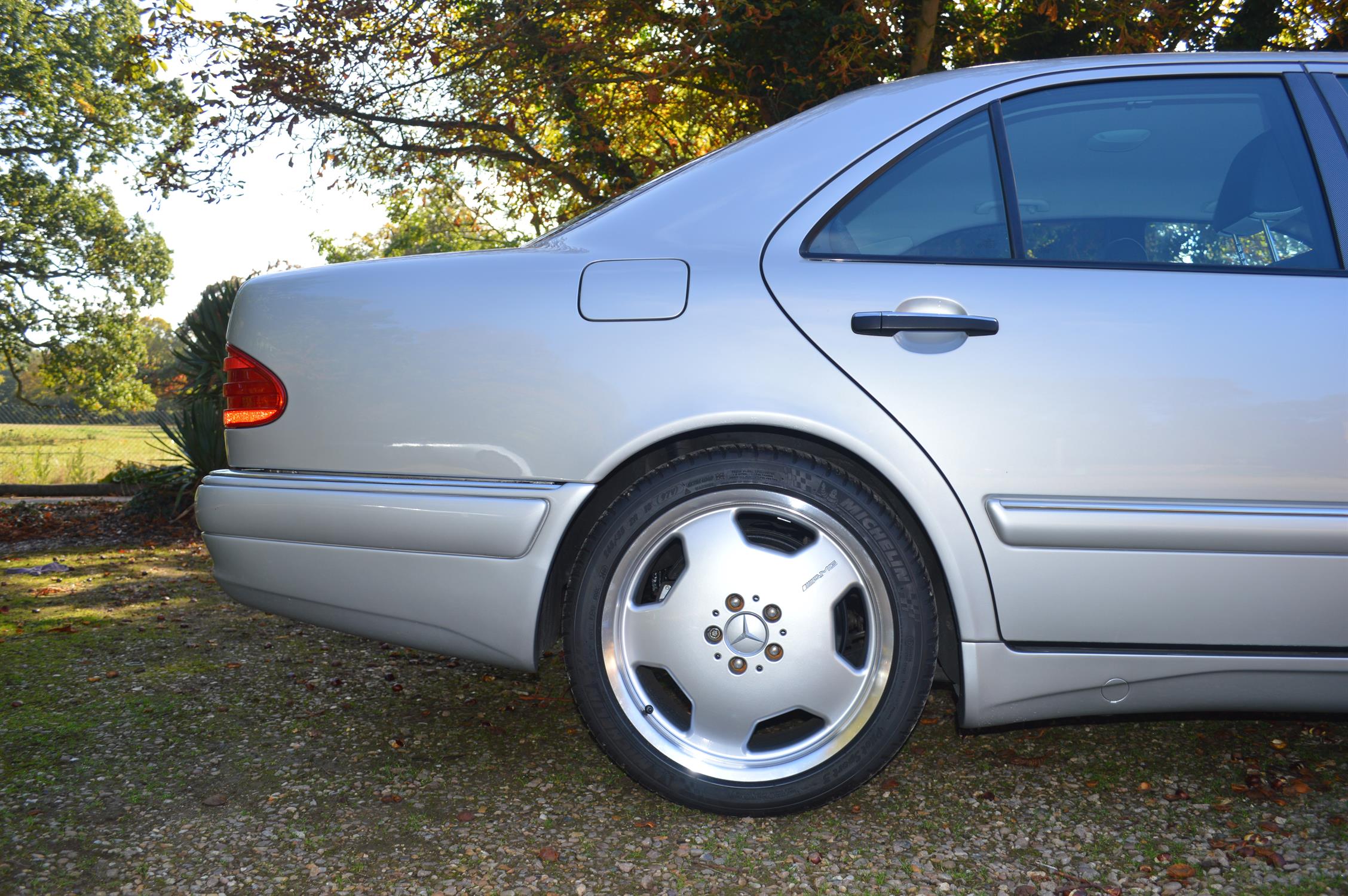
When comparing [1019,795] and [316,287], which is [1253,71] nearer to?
[1019,795]

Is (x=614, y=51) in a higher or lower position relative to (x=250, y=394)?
higher

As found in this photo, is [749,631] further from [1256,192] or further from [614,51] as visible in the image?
[614,51]

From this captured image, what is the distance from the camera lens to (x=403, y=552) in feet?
6.99

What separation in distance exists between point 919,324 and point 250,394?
1.51 metres

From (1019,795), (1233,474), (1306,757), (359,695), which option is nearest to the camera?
(1233,474)

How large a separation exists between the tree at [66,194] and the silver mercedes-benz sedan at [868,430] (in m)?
24.3

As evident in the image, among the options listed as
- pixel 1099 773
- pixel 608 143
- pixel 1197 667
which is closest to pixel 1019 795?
pixel 1099 773

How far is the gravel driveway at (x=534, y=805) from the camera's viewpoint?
192cm

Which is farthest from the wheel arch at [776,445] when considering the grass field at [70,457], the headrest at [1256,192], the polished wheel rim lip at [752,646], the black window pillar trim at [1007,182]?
the grass field at [70,457]

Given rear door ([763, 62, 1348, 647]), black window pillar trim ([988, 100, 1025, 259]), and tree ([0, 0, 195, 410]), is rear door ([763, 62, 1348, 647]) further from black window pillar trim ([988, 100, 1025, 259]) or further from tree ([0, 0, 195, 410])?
tree ([0, 0, 195, 410])

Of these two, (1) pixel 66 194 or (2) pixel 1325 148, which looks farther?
(1) pixel 66 194

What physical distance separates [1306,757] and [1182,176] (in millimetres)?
1517

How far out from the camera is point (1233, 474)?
6.48 ft

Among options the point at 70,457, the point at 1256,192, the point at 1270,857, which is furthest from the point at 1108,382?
the point at 70,457
